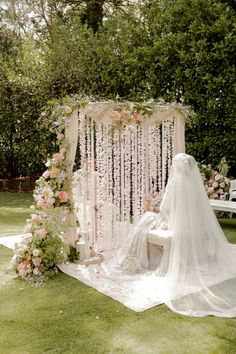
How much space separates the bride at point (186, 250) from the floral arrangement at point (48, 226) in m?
0.88

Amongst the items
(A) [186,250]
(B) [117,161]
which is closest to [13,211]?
(B) [117,161]

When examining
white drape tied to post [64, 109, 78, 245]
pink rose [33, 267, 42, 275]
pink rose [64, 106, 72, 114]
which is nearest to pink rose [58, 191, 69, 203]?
white drape tied to post [64, 109, 78, 245]

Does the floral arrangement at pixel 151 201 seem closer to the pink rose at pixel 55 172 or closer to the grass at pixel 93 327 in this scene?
the pink rose at pixel 55 172

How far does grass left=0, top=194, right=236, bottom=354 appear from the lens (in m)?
3.35

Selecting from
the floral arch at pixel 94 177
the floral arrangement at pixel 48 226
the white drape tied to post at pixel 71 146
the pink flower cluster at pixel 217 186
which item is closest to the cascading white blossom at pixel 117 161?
the floral arch at pixel 94 177

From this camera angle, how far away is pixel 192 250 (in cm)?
482

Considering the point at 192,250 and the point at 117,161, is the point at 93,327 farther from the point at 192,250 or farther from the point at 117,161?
the point at 117,161

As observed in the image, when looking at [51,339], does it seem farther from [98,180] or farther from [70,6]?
A: [70,6]

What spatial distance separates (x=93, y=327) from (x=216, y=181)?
5.57 m

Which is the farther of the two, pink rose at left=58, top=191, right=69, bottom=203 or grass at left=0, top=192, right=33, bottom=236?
grass at left=0, top=192, right=33, bottom=236

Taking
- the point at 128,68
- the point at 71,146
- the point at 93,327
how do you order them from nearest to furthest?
the point at 93,327 → the point at 71,146 → the point at 128,68

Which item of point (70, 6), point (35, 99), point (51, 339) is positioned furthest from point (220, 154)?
point (70, 6)

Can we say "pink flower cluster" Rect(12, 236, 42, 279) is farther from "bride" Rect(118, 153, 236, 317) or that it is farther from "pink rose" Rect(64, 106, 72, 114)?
"pink rose" Rect(64, 106, 72, 114)

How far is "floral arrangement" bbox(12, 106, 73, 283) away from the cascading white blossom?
479 mm
